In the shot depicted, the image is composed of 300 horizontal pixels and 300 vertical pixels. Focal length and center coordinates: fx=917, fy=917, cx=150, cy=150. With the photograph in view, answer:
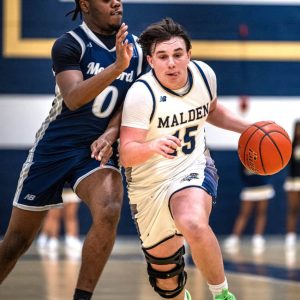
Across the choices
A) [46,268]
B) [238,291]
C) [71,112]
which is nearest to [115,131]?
[71,112]

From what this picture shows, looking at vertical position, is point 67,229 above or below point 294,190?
below

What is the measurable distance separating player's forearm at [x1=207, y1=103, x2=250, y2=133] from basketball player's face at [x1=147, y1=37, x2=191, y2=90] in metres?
0.54

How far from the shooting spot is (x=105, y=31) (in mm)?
6238

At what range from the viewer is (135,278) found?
961cm

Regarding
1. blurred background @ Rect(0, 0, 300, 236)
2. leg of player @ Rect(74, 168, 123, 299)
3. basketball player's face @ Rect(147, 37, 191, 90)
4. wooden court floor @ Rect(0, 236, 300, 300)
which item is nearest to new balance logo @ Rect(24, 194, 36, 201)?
leg of player @ Rect(74, 168, 123, 299)

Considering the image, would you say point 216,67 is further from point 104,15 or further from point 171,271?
point 171,271

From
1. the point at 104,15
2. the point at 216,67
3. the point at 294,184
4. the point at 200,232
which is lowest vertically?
the point at 294,184

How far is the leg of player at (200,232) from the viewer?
18.2 feet

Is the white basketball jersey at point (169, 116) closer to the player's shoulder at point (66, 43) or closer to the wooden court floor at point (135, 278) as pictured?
the player's shoulder at point (66, 43)

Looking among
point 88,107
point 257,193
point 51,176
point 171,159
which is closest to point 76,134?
point 88,107

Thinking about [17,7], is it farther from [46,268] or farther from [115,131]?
[115,131]

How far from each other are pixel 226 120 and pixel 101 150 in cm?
98

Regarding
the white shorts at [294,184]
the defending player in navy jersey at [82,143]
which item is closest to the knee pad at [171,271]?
the defending player in navy jersey at [82,143]

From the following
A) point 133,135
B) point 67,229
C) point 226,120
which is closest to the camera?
point 133,135
